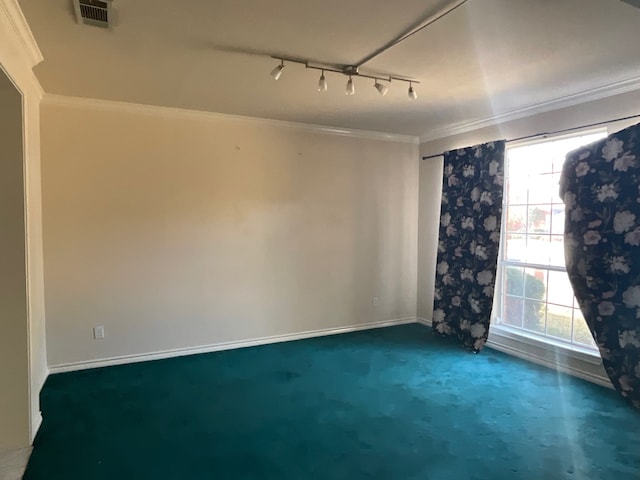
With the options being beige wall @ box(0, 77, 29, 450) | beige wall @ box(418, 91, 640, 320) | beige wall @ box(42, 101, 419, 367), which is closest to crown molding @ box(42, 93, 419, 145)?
beige wall @ box(42, 101, 419, 367)

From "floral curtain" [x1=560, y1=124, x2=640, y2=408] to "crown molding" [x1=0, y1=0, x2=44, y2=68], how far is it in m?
4.01

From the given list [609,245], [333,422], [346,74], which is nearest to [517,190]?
[609,245]

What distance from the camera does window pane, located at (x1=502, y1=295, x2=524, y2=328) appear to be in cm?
430

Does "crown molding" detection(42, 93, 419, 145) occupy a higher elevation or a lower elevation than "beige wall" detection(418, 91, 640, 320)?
higher

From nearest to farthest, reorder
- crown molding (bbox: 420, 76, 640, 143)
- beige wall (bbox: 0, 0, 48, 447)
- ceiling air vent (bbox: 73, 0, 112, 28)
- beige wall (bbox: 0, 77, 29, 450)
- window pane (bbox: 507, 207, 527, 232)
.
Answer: ceiling air vent (bbox: 73, 0, 112, 28) < beige wall (bbox: 0, 0, 48, 447) < beige wall (bbox: 0, 77, 29, 450) < crown molding (bbox: 420, 76, 640, 143) < window pane (bbox: 507, 207, 527, 232)

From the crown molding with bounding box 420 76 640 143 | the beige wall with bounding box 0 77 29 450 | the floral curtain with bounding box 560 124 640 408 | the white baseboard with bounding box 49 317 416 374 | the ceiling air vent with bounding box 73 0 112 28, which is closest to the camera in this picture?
the ceiling air vent with bounding box 73 0 112 28

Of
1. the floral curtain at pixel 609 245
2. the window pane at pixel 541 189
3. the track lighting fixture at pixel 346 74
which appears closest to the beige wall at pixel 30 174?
the track lighting fixture at pixel 346 74

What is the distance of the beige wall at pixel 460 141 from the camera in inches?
133

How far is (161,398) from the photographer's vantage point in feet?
10.6

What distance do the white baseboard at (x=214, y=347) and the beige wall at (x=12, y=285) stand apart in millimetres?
1283

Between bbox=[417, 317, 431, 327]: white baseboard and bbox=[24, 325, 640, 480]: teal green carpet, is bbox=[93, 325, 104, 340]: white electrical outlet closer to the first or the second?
bbox=[24, 325, 640, 480]: teal green carpet

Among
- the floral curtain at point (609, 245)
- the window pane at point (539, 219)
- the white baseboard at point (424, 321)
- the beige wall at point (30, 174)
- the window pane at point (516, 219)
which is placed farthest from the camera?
the white baseboard at point (424, 321)

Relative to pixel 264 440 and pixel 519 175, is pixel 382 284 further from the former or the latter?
pixel 264 440

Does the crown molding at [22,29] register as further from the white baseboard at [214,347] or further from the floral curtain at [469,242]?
the floral curtain at [469,242]
